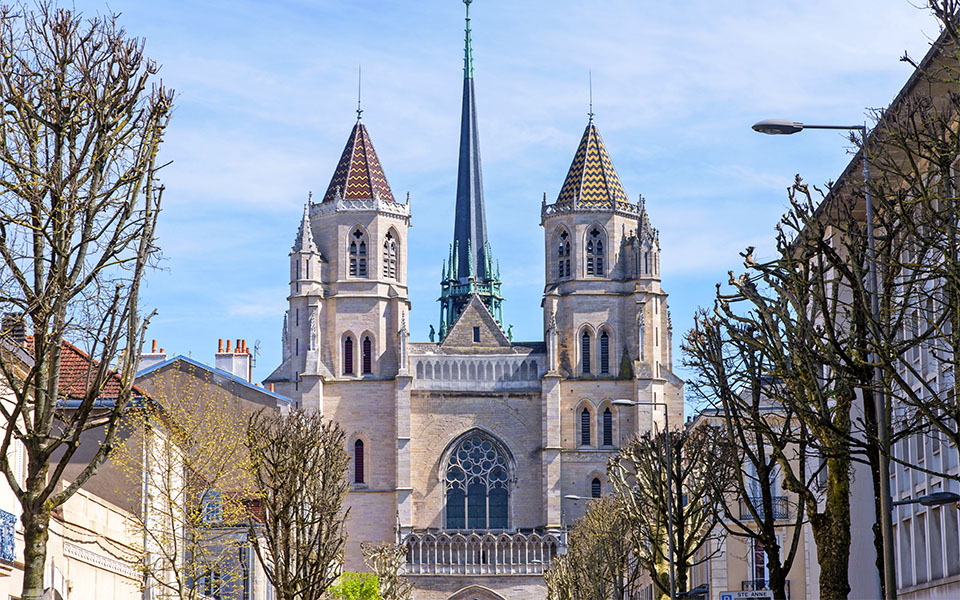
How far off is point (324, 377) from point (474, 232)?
45.7m

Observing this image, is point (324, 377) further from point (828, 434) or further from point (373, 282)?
point (828, 434)

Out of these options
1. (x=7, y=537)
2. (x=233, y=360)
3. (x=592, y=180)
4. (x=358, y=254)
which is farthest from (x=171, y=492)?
(x=592, y=180)

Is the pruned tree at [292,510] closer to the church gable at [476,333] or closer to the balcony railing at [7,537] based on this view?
the balcony railing at [7,537]

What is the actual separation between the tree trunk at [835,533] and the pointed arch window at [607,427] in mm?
68353

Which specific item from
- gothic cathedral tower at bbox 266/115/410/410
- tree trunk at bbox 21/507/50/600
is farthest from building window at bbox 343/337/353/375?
tree trunk at bbox 21/507/50/600

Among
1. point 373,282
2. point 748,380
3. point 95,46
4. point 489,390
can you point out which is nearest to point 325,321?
point 373,282

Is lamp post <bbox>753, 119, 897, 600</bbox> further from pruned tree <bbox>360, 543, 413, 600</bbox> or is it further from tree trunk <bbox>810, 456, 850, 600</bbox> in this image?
pruned tree <bbox>360, 543, 413, 600</bbox>

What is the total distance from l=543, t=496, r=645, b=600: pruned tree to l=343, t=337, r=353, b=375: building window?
29493mm

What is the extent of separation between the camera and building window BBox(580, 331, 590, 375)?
307ft

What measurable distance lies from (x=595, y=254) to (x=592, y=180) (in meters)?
5.82

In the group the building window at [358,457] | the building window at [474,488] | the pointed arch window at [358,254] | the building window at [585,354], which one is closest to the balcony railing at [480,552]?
the building window at [474,488]

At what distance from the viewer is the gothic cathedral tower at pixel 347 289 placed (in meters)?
91.8

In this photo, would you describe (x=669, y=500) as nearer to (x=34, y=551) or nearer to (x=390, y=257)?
(x=34, y=551)

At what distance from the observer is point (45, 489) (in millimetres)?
16516
